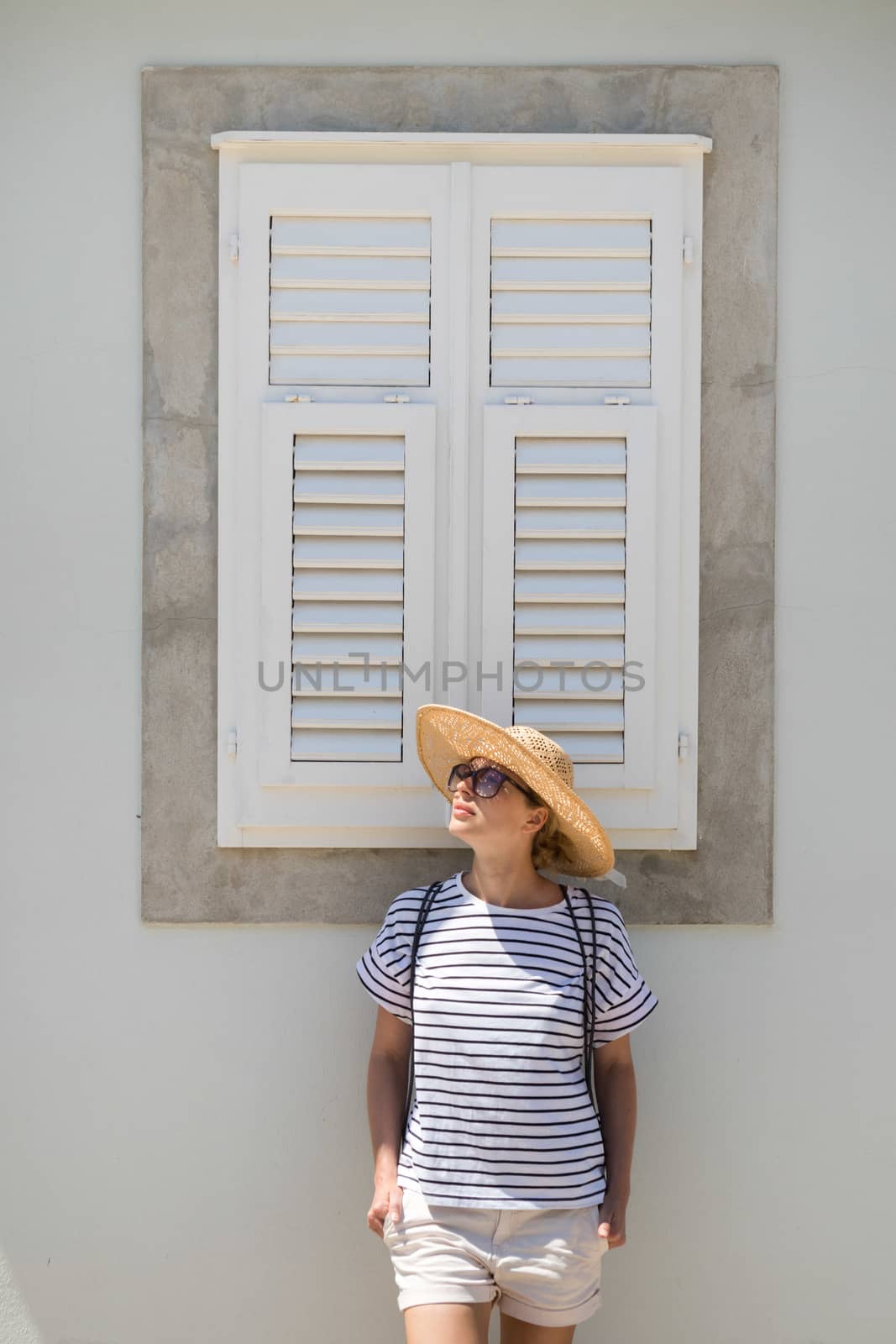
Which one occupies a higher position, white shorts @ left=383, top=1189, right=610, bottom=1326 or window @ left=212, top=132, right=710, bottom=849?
window @ left=212, top=132, right=710, bottom=849

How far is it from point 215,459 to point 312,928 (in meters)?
1.22

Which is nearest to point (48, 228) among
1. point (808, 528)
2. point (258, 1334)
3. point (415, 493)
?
point (415, 493)

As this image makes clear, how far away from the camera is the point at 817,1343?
2912 millimetres

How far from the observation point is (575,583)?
292 centimetres

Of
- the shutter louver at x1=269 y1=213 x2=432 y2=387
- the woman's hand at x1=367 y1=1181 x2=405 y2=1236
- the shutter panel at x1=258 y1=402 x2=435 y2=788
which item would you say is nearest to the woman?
the woman's hand at x1=367 y1=1181 x2=405 y2=1236

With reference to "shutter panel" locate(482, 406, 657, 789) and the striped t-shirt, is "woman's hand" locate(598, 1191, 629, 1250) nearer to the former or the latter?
the striped t-shirt

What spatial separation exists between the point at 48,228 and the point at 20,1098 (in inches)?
87.2

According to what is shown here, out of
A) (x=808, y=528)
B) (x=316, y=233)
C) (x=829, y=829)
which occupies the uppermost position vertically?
(x=316, y=233)

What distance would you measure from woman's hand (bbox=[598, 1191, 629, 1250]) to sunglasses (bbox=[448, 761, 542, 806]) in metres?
0.85

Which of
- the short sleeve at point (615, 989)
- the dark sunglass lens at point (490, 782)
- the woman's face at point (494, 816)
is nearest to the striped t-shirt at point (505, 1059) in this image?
the short sleeve at point (615, 989)

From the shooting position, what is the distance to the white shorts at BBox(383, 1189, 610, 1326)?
2352mm

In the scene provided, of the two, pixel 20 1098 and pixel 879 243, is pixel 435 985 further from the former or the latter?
pixel 879 243

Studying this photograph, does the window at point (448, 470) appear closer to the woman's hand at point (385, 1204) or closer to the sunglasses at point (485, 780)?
the sunglasses at point (485, 780)

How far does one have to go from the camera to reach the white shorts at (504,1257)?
235 cm
